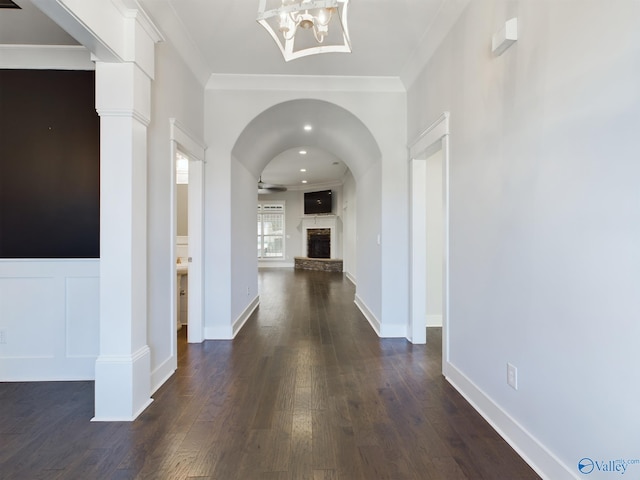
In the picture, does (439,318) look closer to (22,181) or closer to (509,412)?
(509,412)

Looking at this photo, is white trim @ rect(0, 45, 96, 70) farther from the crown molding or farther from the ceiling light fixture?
the crown molding

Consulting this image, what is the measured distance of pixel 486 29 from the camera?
1992mm

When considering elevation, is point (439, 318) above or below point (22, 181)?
below

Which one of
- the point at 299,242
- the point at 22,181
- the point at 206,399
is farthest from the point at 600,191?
the point at 299,242

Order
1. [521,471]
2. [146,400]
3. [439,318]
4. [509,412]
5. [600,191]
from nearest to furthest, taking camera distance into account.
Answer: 1. [600,191]
2. [521,471]
3. [509,412]
4. [146,400]
5. [439,318]

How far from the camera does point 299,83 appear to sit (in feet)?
11.6

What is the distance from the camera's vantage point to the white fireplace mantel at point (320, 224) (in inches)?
441

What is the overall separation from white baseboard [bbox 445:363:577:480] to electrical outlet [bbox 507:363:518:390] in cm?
18

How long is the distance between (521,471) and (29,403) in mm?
3065

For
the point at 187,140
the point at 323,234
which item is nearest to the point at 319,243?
the point at 323,234

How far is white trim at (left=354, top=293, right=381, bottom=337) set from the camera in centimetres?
389

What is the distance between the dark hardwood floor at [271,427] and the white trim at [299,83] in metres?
2.89

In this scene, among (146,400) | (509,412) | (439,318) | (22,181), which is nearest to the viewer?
(509,412)

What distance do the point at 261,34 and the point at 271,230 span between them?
33.0ft
